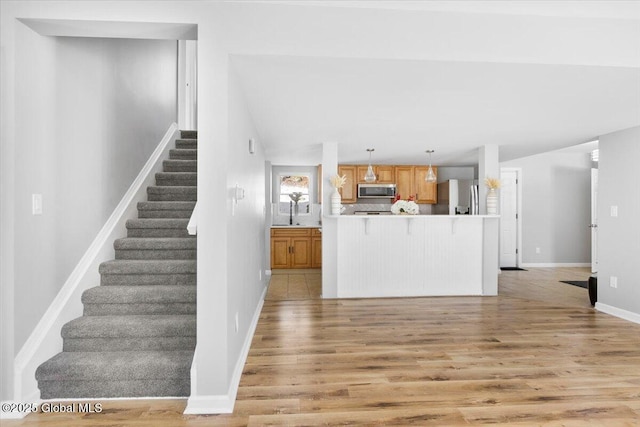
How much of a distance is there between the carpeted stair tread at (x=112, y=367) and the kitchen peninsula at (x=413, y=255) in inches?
105

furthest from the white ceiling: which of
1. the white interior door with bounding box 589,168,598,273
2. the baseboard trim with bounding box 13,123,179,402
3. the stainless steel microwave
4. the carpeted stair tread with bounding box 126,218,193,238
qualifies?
the white interior door with bounding box 589,168,598,273

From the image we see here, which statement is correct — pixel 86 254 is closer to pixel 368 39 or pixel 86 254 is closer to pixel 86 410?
pixel 86 410

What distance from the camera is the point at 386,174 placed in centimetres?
Result: 679

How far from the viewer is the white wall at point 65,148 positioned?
1973 millimetres

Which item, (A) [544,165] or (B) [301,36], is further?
(A) [544,165]

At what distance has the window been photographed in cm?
739

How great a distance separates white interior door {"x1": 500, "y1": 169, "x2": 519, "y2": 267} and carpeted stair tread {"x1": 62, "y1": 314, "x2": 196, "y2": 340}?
680 cm

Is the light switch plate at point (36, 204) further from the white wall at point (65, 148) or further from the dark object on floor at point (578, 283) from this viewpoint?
the dark object on floor at point (578, 283)

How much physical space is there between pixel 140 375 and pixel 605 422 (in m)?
2.72

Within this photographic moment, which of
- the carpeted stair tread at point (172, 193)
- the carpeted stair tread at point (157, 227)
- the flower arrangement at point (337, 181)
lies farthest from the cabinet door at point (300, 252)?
the carpeted stair tread at point (157, 227)

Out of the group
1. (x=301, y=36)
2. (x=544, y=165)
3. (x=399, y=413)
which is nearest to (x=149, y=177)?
(x=301, y=36)

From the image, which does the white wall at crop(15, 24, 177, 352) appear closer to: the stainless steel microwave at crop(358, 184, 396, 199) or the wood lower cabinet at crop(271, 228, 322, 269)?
the wood lower cabinet at crop(271, 228, 322, 269)

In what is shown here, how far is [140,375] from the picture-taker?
2.09m

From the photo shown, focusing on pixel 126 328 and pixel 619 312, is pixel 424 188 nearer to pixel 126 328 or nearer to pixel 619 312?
pixel 619 312
